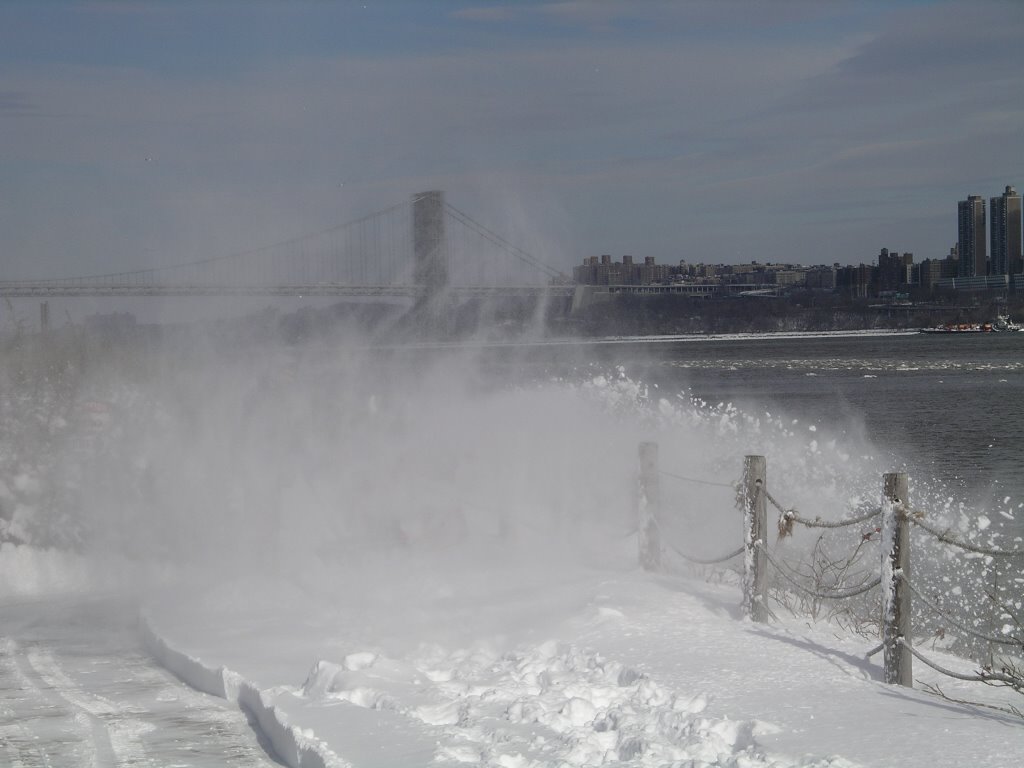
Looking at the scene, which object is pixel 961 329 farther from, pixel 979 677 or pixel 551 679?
pixel 551 679

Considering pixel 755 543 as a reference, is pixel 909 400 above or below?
below

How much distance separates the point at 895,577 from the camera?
6043 millimetres

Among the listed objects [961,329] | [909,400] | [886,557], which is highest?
[961,329]

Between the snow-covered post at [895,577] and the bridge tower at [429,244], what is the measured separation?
111 ft

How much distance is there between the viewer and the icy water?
2267 centimetres

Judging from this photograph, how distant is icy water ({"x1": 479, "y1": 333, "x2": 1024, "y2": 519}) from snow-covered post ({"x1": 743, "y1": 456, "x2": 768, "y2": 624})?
11.2m

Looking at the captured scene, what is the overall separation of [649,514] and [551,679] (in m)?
3.22

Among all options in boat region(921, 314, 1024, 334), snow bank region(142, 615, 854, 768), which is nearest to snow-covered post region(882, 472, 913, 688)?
snow bank region(142, 615, 854, 768)

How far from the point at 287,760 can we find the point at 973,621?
7399 mm

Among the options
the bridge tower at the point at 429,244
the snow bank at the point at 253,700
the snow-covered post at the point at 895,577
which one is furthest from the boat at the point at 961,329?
the snow bank at the point at 253,700

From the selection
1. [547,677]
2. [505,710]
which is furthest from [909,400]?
[505,710]

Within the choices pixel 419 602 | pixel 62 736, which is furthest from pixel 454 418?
pixel 62 736

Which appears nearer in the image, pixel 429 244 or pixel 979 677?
pixel 979 677

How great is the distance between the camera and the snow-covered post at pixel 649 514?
866 cm
